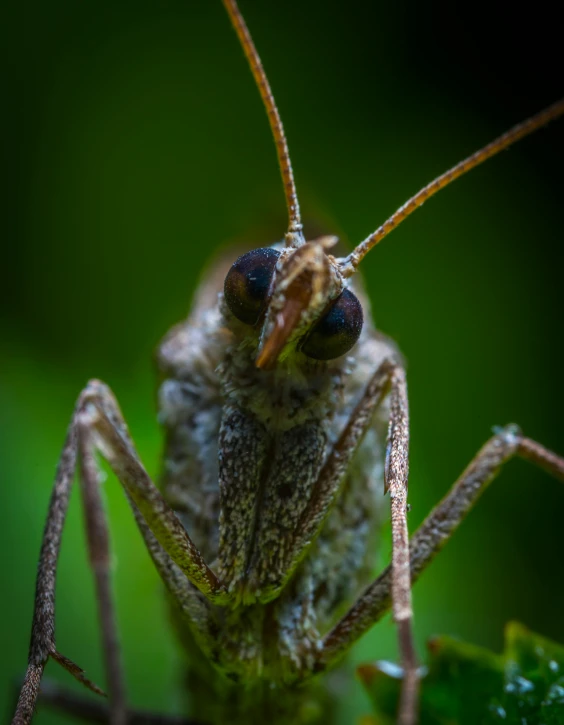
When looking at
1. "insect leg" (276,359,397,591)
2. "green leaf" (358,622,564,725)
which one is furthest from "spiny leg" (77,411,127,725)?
"green leaf" (358,622,564,725)

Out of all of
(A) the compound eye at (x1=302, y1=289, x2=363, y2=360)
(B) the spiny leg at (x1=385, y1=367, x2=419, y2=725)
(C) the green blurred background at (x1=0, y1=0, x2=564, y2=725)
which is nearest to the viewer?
(B) the spiny leg at (x1=385, y1=367, x2=419, y2=725)

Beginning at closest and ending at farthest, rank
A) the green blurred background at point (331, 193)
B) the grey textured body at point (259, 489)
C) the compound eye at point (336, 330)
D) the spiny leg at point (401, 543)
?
the spiny leg at point (401, 543)
the compound eye at point (336, 330)
the grey textured body at point (259, 489)
the green blurred background at point (331, 193)

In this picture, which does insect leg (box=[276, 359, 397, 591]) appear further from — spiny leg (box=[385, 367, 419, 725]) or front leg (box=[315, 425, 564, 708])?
front leg (box=[315, 425, 564, 708])

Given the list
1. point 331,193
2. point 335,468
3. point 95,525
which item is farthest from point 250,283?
point 331,193

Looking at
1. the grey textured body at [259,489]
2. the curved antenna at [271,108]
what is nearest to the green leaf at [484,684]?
the grey textured body at [259,489]

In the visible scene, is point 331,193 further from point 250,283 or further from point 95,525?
point 95,525

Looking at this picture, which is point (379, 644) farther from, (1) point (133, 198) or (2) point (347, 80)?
(2) point (347, 80)

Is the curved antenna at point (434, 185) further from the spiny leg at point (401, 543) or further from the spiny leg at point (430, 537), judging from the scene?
the spiny leg at point (430, 537)
